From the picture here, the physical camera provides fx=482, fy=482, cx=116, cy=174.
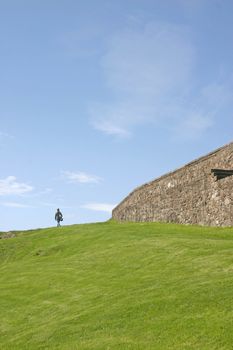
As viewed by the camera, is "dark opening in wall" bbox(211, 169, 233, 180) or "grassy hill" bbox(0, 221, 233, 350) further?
"dark opening in wall" bbox(211, 169, 233, 180)

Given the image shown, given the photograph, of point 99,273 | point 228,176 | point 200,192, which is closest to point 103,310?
point 99,273

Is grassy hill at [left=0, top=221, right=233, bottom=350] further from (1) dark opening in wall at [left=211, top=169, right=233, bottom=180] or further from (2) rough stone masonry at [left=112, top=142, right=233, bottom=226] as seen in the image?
(1) dark opening in wall at [left=211, top=169, right=233, bottom=180]

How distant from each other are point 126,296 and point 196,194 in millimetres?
19167

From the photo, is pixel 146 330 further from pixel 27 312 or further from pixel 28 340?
pixel 27 312

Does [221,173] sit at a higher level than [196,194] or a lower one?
higher

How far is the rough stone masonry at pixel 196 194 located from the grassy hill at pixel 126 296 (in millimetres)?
3164

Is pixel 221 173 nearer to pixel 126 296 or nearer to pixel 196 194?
pixel 196 194

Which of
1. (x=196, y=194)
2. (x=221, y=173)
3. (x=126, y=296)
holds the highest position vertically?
(x=221, y=173)

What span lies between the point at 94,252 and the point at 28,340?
11689 millimetres

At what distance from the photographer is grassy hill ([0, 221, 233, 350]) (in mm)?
11242

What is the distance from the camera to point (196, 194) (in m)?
33.3

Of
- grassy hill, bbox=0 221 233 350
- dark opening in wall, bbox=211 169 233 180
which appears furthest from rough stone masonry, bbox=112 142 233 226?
grassy hill, bbox=0 221 233 350

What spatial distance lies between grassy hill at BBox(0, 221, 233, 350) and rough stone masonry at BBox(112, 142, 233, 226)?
125 inches

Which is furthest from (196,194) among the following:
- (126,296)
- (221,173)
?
(126,296)
